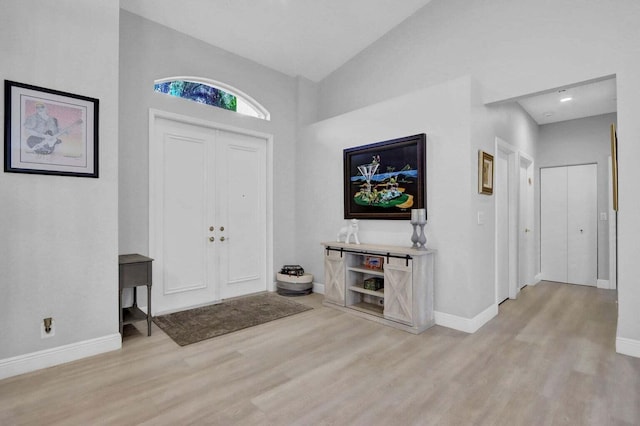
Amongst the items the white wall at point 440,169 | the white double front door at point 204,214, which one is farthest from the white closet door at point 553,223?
the white double front door at point 204,214

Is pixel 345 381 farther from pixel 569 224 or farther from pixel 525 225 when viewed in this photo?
pixel 569 224

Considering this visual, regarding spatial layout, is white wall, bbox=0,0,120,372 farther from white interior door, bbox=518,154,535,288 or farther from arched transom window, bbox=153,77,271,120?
white interior door, bbox=518,154,535,288

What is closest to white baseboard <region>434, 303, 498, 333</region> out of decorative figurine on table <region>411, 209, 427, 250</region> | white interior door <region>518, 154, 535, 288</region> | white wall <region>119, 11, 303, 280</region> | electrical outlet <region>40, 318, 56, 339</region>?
decorative figurine on table <region>411, 209, 427, 250</region>

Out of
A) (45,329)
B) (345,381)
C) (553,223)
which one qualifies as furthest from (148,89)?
(553,223)

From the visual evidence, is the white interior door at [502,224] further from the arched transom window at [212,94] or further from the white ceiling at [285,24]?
the arched transom window at [212,94]

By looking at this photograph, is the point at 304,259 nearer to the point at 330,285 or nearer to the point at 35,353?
the point at 330,285

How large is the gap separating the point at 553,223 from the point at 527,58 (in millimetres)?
3500

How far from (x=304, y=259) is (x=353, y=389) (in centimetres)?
293

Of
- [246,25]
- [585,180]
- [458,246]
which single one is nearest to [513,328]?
[458,246]

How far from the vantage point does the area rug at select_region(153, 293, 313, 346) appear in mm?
3178

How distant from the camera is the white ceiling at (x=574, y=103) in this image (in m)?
4.29

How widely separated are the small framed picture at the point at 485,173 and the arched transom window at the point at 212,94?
9.70ft

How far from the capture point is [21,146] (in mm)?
2408

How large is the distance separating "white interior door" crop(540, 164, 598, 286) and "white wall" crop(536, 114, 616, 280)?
86 millimetres
